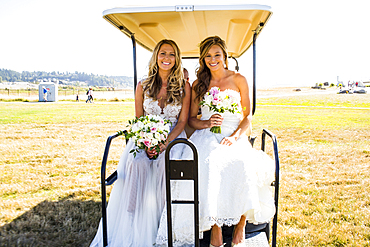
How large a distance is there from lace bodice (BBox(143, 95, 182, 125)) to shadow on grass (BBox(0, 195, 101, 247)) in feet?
5.01

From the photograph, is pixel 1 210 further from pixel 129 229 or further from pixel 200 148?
pixel 200 148

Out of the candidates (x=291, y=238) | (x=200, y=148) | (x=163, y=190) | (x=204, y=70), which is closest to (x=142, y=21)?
(x=204, y=70)

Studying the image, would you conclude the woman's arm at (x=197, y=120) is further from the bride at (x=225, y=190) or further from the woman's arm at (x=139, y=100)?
the woman's arm at (x=139, y=100)

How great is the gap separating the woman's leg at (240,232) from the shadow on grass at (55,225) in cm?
156

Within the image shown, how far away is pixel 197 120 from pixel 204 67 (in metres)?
0.69

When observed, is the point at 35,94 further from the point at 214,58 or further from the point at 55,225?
the point at 214,58

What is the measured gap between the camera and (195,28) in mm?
3822

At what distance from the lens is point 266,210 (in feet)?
9.39

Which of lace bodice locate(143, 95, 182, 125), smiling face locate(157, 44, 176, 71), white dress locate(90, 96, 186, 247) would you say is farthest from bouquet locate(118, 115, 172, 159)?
smiling face locate(157, 44, 176, 71)

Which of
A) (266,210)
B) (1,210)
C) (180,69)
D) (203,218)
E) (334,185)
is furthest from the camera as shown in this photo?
(334,185)

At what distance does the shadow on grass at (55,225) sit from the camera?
10.7ft

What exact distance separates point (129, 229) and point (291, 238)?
1.74m

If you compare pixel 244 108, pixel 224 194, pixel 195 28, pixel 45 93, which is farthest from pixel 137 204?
pixel 45 93

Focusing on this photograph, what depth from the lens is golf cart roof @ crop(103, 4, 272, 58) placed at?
2.61m
